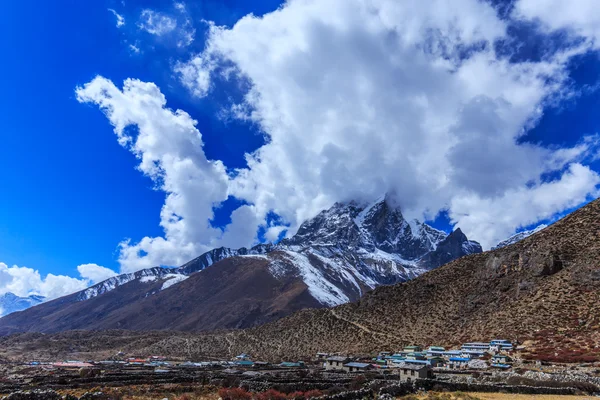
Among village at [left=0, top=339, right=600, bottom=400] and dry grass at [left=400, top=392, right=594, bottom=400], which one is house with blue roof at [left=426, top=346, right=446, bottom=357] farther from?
dry grass at [left=400, top=392, right=594, bottom=400]

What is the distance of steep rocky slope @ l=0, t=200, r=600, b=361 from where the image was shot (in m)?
61.3

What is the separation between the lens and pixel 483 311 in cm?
7812

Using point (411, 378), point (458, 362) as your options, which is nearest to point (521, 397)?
point (411, 378)

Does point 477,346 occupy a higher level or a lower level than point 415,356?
higher

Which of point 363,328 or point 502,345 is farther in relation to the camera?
point 363,328

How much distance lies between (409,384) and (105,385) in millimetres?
30781

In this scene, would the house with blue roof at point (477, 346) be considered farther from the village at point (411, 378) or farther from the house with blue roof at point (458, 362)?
the house with blue roof at point (458, 362)

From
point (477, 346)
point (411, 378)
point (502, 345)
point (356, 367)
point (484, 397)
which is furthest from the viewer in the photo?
point (477, 346)

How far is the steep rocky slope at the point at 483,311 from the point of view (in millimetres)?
61312

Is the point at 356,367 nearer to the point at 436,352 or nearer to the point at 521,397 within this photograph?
the point at 436,352

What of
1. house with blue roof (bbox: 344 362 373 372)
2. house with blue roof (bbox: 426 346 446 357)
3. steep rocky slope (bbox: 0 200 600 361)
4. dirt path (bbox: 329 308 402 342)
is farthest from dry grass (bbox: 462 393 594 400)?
dirt path (bbox: 329 308 402 342)

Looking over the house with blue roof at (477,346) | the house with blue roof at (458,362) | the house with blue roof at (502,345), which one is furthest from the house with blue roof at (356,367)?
the house with blue roof at (502,345)

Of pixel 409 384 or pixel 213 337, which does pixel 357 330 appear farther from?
pixel 409 384

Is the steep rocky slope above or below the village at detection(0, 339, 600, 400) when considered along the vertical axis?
above
